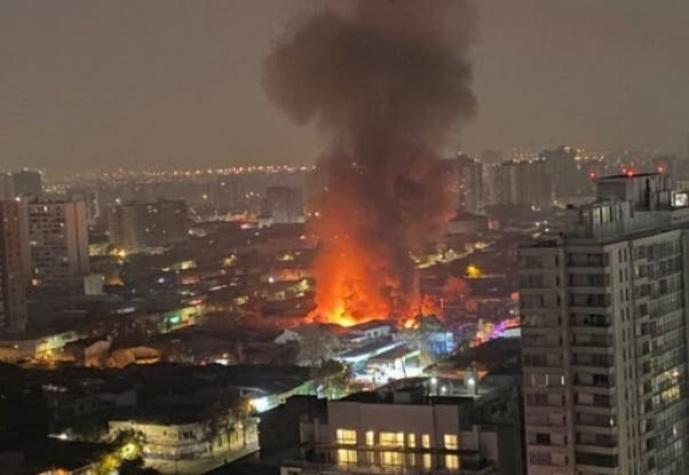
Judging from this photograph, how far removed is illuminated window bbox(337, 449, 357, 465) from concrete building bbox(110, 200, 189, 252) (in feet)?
101

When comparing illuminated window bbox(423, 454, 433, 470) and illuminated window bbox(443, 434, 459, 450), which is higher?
illuminated window bbox(443, 434, 459, 450)

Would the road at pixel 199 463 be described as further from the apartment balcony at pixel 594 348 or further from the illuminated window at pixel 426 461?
the apartment balcony at pixel 594 348

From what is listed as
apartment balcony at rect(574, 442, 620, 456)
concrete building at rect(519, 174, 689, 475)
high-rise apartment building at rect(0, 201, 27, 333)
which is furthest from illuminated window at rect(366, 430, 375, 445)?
high-rise apartment building at rect(0, 201, 27, 333)

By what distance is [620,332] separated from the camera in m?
7.35

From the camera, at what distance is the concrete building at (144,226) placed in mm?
38031

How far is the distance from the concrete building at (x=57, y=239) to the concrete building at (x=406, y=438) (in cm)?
2333

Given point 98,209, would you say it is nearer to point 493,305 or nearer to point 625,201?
point 493,305

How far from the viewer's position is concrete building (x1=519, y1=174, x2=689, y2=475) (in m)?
7.27

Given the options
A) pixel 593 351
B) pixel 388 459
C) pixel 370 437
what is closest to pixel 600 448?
pixel 593 351

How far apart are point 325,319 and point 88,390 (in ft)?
17.1

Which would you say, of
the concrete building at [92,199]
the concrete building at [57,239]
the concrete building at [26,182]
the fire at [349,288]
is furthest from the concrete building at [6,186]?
the fire at [349,288]

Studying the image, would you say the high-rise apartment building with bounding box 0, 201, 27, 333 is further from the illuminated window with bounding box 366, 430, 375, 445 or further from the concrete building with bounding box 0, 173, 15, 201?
the concrete building with bounding box 0, 173, 15, 201

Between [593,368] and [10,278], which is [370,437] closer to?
[593,368]

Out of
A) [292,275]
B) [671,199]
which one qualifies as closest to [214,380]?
[671,199]
